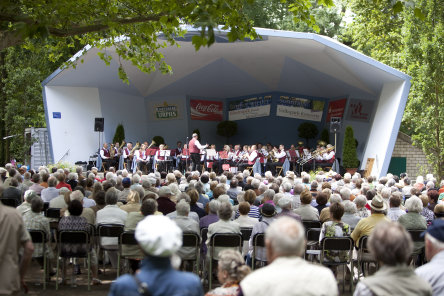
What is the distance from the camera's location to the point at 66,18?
9.16 m

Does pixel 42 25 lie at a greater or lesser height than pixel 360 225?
greater

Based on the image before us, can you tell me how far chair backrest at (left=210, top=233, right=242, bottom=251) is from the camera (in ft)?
21.5

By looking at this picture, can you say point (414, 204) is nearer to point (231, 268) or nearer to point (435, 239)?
point (435, 239)

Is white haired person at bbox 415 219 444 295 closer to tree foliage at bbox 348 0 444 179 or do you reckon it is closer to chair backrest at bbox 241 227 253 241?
chair backrest at bbox 241 227 253 241

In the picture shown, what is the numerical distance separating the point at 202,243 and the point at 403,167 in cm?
1976

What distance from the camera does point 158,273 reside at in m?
2.83

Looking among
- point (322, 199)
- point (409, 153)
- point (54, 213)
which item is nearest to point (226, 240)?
point (322, 199)

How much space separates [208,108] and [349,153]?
26.0ft

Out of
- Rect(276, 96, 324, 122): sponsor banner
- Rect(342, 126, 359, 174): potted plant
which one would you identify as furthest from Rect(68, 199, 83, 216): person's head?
Rect(276, 96, 324, 122): sponsor banner

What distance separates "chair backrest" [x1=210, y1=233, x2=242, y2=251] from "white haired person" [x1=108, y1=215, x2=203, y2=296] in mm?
3670

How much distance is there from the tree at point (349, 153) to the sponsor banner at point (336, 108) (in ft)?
10.2

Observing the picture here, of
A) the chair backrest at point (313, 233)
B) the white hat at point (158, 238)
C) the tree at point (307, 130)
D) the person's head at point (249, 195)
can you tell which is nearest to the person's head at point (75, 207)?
the person's head at point (249, 195)

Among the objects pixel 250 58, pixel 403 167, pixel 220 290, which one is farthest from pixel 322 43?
pixel 220 290

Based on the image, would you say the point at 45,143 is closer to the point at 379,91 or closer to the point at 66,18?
the point at 379,91
